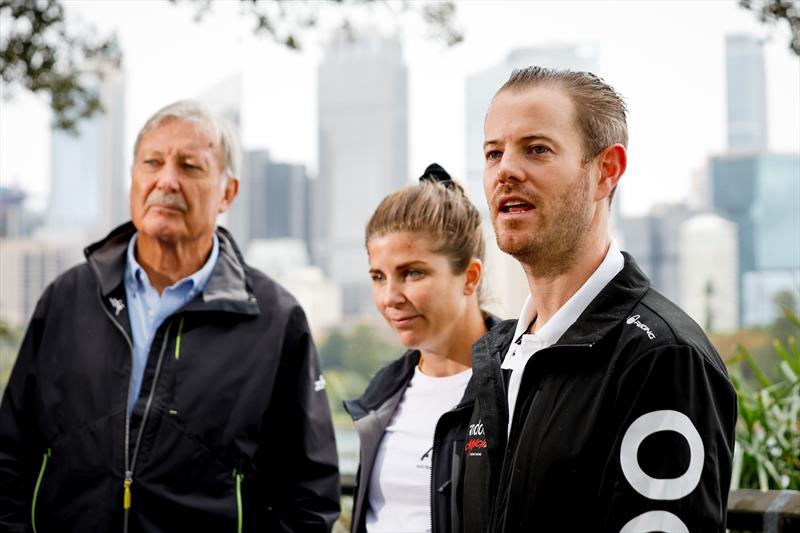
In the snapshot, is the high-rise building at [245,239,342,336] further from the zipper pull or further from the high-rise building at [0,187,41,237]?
the zipper pull

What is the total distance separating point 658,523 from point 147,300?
164 centimetres

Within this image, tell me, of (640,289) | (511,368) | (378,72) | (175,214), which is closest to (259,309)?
(175,214)

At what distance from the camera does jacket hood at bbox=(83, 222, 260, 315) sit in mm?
2334

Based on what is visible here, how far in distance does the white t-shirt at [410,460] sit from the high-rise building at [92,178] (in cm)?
470

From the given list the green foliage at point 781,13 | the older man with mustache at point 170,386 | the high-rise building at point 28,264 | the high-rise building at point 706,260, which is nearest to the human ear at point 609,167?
the older man with mustache at point 170,386

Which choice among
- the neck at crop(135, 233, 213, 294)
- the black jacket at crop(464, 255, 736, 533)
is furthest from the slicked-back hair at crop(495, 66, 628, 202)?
the neck at crop(135, 233, 213, 294)

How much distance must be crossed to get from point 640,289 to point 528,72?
391mm

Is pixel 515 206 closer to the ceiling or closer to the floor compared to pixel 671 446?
closer to the ceiling

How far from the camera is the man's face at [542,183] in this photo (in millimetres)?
1358

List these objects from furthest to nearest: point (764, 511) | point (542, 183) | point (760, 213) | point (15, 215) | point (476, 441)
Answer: point (760, 213)
point (15, 215)
point (764, 511)
point (476, 441)
point (542, 183)

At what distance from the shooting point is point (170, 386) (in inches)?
88.2

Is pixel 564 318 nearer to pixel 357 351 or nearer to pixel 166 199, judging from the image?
pixel 166 199

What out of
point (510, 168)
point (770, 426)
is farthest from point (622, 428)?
point (770, 426)

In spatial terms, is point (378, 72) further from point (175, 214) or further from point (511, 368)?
point (511, 368)
